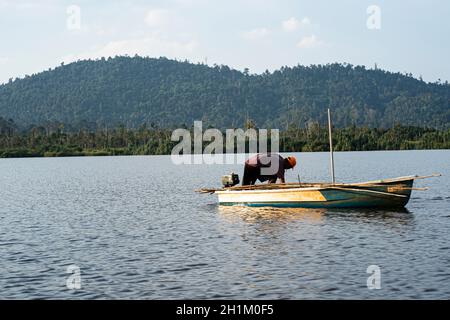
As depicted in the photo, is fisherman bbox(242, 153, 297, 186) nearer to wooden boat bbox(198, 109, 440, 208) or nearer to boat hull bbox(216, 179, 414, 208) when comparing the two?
wooden boat bbox(198, 109, 440, 208)

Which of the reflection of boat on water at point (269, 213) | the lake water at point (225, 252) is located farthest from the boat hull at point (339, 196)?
the lake water at point (225, 252)

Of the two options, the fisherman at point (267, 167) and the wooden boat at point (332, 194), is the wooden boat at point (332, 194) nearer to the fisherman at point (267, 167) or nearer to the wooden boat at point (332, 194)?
the wooden boat at point (332, 194)

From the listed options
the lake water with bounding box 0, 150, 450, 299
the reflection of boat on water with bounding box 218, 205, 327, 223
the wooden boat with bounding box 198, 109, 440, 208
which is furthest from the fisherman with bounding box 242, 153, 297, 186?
the lake water with bounding box 0, 150, 450, 299

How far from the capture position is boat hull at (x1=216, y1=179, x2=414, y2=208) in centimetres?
3803

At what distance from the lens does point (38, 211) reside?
4728cm

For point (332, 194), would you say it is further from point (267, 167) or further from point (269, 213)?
point (267, 167)

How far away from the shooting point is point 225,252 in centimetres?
2745

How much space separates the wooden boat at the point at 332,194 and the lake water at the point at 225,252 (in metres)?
0.63

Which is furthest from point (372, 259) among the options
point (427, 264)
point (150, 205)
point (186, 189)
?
point (186, 189)

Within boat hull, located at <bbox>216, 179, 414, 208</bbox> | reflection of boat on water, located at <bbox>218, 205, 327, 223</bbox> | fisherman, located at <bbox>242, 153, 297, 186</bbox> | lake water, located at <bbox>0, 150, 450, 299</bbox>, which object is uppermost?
fisherman, located at <bbox>242, 153, 297, 186</bbox>

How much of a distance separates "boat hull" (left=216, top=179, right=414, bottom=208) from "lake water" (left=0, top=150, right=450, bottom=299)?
1.99 ft

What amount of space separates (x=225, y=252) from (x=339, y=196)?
13.6 meters

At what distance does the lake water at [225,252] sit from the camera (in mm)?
21125
